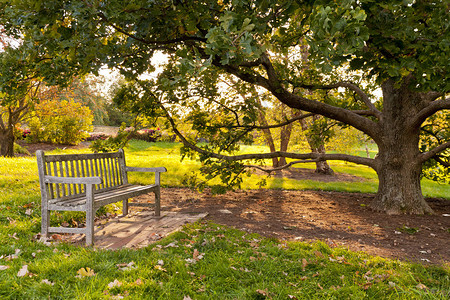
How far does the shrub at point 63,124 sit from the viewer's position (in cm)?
1809

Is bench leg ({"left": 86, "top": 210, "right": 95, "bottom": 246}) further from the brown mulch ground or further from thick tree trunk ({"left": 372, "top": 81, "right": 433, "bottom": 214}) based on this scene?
thick tree trunk ({"left": 372, "top": 81, "right": 433, "bottom": 214})

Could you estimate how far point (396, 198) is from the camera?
275 inches

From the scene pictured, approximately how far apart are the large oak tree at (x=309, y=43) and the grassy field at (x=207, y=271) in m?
2.10

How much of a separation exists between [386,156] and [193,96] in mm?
5039

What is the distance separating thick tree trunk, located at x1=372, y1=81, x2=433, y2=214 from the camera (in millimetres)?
6969

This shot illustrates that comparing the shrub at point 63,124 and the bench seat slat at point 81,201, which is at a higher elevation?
the shrub at point 63,124

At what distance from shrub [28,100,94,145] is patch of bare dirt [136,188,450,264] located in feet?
38.1

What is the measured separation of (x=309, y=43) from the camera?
2910mm

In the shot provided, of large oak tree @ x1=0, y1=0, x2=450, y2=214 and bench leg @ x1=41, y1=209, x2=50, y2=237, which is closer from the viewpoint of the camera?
large oak tree @ x1=0, y1=0, x2=450, y2=214

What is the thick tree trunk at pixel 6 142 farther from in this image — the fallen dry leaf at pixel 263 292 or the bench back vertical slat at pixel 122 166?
the fallen dry leaf at pixel 263 292

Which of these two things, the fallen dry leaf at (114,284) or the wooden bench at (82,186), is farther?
the wooden bench at (82,186)

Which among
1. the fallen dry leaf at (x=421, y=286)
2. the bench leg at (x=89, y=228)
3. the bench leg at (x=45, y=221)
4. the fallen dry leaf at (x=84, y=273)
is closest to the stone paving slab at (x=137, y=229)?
the bench leg at (x=89, y=228)

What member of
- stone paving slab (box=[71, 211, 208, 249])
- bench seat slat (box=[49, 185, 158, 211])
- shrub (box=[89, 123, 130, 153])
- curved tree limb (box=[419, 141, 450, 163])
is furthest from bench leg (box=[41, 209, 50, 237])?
curved tree limb (box=[419, 141, 450, 163])

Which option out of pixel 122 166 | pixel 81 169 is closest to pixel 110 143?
pixel 122 166
